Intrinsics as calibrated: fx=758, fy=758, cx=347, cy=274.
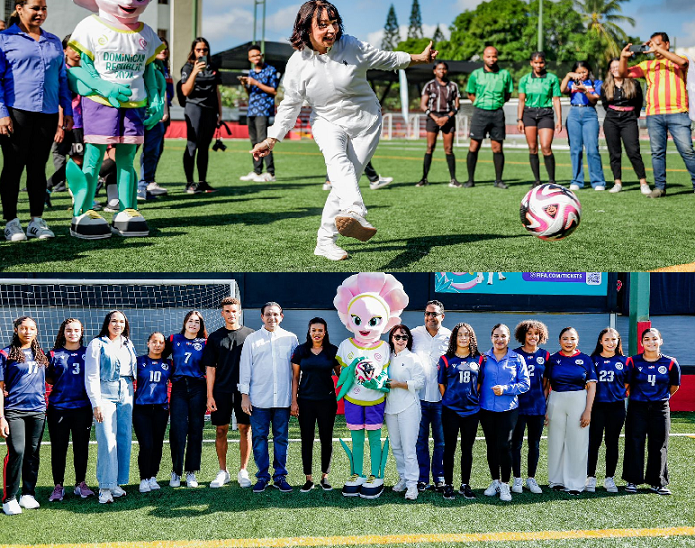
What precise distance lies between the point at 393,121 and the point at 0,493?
31930mm

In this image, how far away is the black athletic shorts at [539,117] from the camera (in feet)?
30.5

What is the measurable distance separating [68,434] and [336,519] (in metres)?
1.90

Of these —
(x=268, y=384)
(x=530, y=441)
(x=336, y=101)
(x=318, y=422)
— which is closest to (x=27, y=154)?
(x=336, y=101)

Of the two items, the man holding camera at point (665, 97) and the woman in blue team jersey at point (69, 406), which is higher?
the man holding camera at point (665, 97)

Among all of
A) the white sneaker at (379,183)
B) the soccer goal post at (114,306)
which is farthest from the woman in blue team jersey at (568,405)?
the white sneaker at (379,183)

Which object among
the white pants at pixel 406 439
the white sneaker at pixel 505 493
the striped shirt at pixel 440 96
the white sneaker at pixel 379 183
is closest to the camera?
the white sneaker at pixel 505 493

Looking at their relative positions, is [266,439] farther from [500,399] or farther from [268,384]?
[500,399]

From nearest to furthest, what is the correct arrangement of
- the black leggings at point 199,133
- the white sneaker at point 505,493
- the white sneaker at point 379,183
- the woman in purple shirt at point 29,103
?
the white sneaker at point 505,493 < the woman in purple shirt at point 29,103 < the black leggings at point 199,133 < the white sneaker at point 379,183

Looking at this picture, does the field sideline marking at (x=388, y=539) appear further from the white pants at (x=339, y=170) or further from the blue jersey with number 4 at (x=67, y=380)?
the white pants at (x=339, y=170)

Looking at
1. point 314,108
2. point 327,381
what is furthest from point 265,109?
point 327,381

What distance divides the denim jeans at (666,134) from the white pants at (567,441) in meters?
4.07

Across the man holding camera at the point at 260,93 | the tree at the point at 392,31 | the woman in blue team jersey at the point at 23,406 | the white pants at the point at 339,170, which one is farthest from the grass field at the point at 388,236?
the tree at the point at 392,31

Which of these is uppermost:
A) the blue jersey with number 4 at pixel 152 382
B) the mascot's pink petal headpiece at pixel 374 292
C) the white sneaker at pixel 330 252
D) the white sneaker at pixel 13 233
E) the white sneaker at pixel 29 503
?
the white sneaker at pixel 13 233

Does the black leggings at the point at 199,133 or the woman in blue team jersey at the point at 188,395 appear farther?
the black leggings at the point at 199,133
